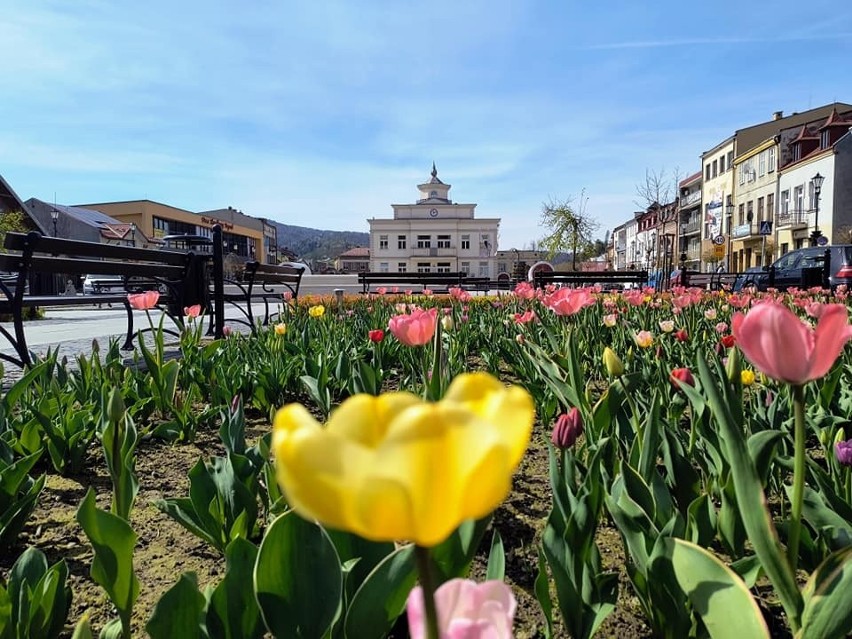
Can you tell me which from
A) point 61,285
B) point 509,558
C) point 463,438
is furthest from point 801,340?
point 61,285

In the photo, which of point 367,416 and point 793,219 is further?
point 793,219

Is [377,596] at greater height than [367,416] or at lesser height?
lesser

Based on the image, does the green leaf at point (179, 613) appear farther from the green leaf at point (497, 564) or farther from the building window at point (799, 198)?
the building window at point (799, 198)

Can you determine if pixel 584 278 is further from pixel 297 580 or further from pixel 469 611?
pixel 469 611

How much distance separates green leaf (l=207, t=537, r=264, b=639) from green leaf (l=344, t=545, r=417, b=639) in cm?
16

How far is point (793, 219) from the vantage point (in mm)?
33000

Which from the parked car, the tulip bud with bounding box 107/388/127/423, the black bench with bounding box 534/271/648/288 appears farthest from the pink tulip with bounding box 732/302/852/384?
the black bench with bounding box 534/271/648/288

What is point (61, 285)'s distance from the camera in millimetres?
23484

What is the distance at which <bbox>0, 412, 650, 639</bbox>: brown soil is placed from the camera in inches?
45.2

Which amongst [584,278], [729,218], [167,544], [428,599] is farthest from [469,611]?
[729,218]

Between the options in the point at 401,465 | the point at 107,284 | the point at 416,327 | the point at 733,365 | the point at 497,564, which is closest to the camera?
the point at 401,465

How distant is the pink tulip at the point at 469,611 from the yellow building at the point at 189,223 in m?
40.3

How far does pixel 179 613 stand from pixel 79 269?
10.8 feet

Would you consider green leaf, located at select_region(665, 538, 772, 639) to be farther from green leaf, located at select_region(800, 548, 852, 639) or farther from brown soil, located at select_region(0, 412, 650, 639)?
brown soil, located at select_region(0, 412, 650, 639)
